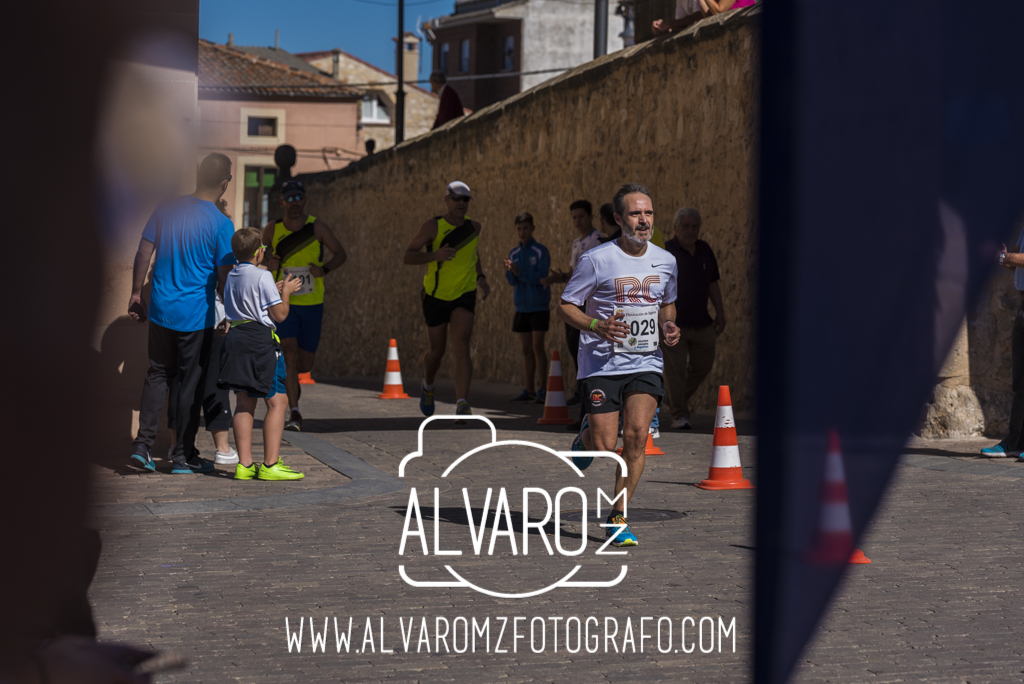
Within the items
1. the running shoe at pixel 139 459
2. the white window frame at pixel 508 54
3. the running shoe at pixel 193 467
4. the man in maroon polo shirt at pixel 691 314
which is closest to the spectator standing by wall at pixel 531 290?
the man in maroon polo shirt at pixel 691 314

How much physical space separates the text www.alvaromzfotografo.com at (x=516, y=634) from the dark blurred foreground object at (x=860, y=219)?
343 cm

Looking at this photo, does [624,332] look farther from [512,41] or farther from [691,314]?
[512,41]

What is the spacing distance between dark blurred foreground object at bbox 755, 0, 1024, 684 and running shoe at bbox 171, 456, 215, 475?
7185 mm

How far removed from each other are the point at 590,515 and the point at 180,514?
2.07 metres

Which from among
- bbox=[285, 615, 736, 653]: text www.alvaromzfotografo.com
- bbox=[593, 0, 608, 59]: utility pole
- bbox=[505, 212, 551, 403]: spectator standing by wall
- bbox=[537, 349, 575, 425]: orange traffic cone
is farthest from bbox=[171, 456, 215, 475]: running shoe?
bbox=[593, 0, 608, 59]: utility pole

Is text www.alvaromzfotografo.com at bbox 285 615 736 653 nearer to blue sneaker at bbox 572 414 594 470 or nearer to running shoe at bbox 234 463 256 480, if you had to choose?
blue sneaker at bbox 572 414 594 470

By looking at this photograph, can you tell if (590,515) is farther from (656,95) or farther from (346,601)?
(656,95)

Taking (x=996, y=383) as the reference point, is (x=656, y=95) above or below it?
above

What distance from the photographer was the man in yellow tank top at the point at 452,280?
10.5 metres

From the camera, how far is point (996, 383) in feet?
30.9

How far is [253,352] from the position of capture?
739 centimetres

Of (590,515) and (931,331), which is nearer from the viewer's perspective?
(931,331)

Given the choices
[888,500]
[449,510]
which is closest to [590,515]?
[449,510]

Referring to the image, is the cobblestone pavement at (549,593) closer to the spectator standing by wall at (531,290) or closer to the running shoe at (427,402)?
the running shoe at (427,402)
